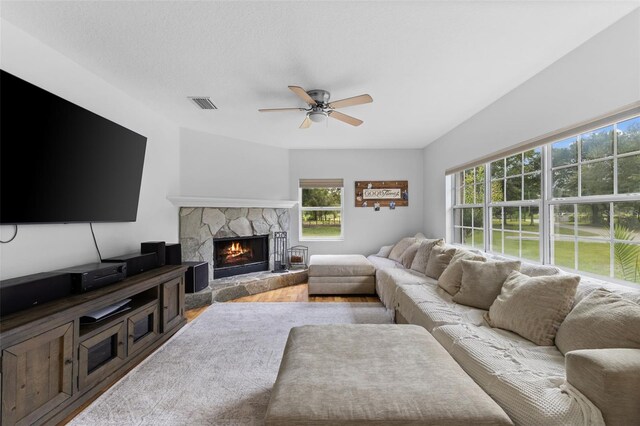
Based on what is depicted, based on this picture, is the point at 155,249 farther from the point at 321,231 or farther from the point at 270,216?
the point at 321,231

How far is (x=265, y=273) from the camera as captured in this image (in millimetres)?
4484

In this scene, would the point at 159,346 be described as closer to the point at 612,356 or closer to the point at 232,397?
the point at 232,397

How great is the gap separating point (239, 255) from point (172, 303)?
5.74 feet

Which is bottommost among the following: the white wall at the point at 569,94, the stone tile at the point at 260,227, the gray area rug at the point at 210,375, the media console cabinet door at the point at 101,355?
the gray area rug at the point at 210,375

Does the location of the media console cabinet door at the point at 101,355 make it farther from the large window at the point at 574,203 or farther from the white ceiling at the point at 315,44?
the large window at the point at 574,203

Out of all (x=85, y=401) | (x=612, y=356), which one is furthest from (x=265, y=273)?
(x=612, y=356)

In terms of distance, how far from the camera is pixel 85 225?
235cm

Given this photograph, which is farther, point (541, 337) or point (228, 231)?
point (228, 231)

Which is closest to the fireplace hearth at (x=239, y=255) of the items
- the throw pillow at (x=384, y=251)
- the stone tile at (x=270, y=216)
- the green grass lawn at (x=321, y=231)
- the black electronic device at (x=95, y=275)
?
the stone tile at (x=270, y=216)

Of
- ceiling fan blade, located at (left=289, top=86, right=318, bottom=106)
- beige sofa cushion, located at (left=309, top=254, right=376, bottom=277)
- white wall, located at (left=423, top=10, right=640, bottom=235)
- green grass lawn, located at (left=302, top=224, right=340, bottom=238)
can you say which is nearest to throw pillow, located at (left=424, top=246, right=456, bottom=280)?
beige sofa cushion, located at (left=309, top=254, right=376, bottom=277)

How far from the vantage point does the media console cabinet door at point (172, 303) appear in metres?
2.58

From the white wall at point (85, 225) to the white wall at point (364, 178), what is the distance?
221 centimetres

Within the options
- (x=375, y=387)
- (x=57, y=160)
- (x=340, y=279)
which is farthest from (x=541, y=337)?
(x=57, y=160)

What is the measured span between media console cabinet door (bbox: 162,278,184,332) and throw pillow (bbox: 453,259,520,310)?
8.81 ft
